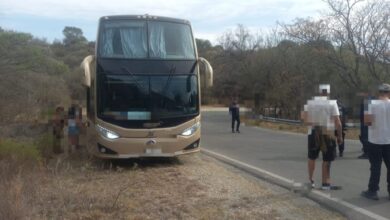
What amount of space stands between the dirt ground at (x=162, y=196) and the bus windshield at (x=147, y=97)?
4.03 feet

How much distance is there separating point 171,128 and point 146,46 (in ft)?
6.58

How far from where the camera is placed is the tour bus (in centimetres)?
1251

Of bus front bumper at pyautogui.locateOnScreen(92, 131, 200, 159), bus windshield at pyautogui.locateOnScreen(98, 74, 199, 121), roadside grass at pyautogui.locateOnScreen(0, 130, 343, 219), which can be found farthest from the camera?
bus windshield at pyautogui.locateOnScreen(98, 74, 199, 121)

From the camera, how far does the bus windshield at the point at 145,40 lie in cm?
1284

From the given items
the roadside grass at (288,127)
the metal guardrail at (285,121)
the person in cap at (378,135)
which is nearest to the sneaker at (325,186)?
the person in cap at (378,135)

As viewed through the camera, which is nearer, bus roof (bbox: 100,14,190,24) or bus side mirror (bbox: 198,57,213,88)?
bus side mirror (bbox: 198,57,213,88)

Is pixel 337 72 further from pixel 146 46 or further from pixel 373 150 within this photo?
pixel 373 150

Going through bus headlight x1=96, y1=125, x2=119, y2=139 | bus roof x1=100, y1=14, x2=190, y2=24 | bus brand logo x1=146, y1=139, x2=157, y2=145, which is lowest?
bus brand logo x1=146, y1=139, x2=157, y2=145

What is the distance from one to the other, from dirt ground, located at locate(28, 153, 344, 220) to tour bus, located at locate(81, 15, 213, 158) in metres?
0.60

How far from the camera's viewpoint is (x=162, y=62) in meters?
12.8

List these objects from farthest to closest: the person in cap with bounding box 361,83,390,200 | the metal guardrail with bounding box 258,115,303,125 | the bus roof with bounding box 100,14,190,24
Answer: the metal guardrail with bounding box 258,115,303,125, the bus roof with bounding box 100,14,190,24, the person in cap with bounding box 361,83,390,200

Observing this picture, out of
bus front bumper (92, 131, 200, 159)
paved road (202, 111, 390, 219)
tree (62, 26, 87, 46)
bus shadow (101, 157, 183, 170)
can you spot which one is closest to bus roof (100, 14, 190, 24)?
bus front bumper (92, 131, 200, 159)

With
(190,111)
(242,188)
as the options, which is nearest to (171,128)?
(190,111)

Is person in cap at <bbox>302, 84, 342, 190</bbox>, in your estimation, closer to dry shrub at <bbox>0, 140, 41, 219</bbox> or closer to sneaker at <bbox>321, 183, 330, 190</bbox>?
sneaker at <bbox>321, 183, 330, 190</bbox>
